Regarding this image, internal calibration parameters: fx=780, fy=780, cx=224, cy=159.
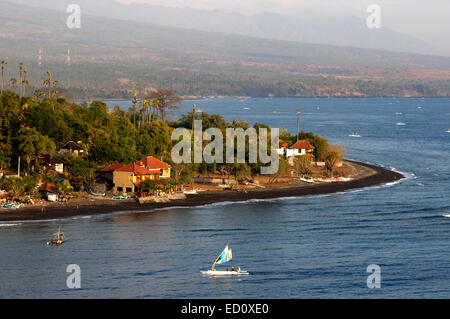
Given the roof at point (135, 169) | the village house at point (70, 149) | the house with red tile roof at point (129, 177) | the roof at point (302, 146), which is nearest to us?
the roof at point (135, 169)

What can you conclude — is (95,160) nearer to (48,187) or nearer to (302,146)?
(48,187)

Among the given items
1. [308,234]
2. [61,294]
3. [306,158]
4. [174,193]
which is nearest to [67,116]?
[174,193]

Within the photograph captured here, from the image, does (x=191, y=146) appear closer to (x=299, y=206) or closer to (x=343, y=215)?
(x=299, y=206)

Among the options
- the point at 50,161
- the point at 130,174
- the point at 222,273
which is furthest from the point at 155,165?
the point at 222,273

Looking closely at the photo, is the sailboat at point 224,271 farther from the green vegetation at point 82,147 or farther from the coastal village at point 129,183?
the green vegetation at point 82,147

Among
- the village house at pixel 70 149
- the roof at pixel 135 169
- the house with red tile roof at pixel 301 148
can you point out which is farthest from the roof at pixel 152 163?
the house with red tile roof at pixel 301 148
